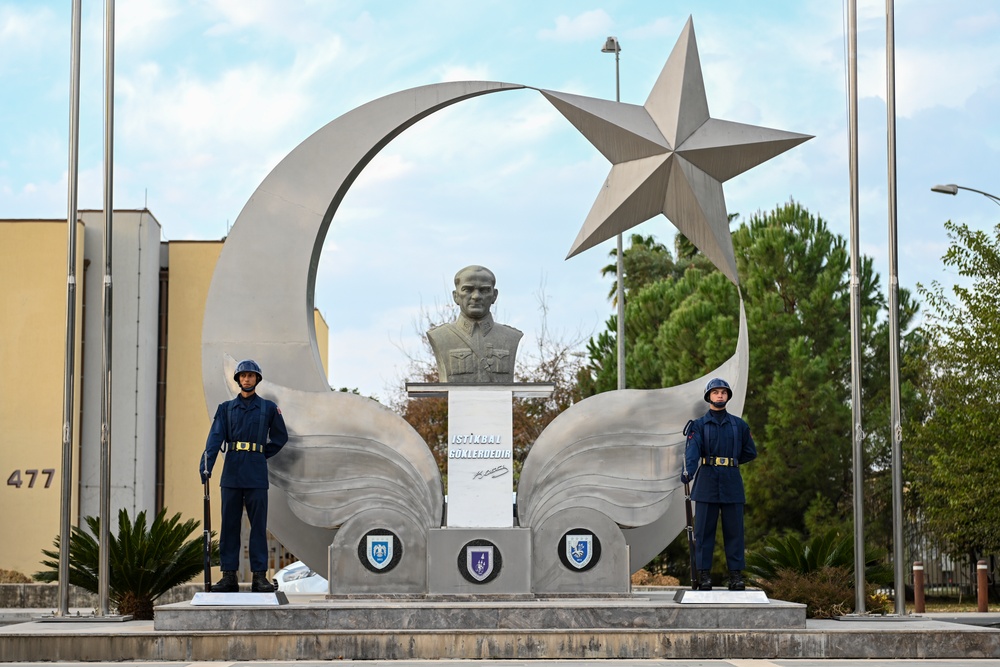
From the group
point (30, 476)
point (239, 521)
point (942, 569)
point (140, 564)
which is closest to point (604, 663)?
point (239, 521)

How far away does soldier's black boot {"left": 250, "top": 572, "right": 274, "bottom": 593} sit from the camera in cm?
1149

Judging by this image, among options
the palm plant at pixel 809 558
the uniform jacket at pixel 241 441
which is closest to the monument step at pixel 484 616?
the uniform jacket at pixel 241 441

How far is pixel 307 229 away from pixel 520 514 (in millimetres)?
3750

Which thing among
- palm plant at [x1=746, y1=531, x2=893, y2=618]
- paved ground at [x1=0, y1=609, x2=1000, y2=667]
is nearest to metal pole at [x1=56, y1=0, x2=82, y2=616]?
paved ground at [x1=0, y1=609, x2=1000, y2=667]

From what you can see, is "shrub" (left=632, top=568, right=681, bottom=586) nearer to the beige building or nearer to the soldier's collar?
the beige building

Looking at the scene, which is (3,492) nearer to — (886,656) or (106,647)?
(106,647)

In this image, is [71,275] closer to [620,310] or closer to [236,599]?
[236,599]

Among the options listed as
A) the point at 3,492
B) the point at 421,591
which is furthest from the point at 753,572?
the point at 3,492

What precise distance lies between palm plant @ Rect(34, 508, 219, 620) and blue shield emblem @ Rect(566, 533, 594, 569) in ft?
12.6

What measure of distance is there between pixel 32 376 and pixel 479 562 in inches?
730

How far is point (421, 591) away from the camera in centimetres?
1274

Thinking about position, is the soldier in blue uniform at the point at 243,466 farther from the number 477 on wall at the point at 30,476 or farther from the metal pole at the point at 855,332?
the number 477 on wall at the point at 30,476

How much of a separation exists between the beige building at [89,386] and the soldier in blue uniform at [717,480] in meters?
18.9
